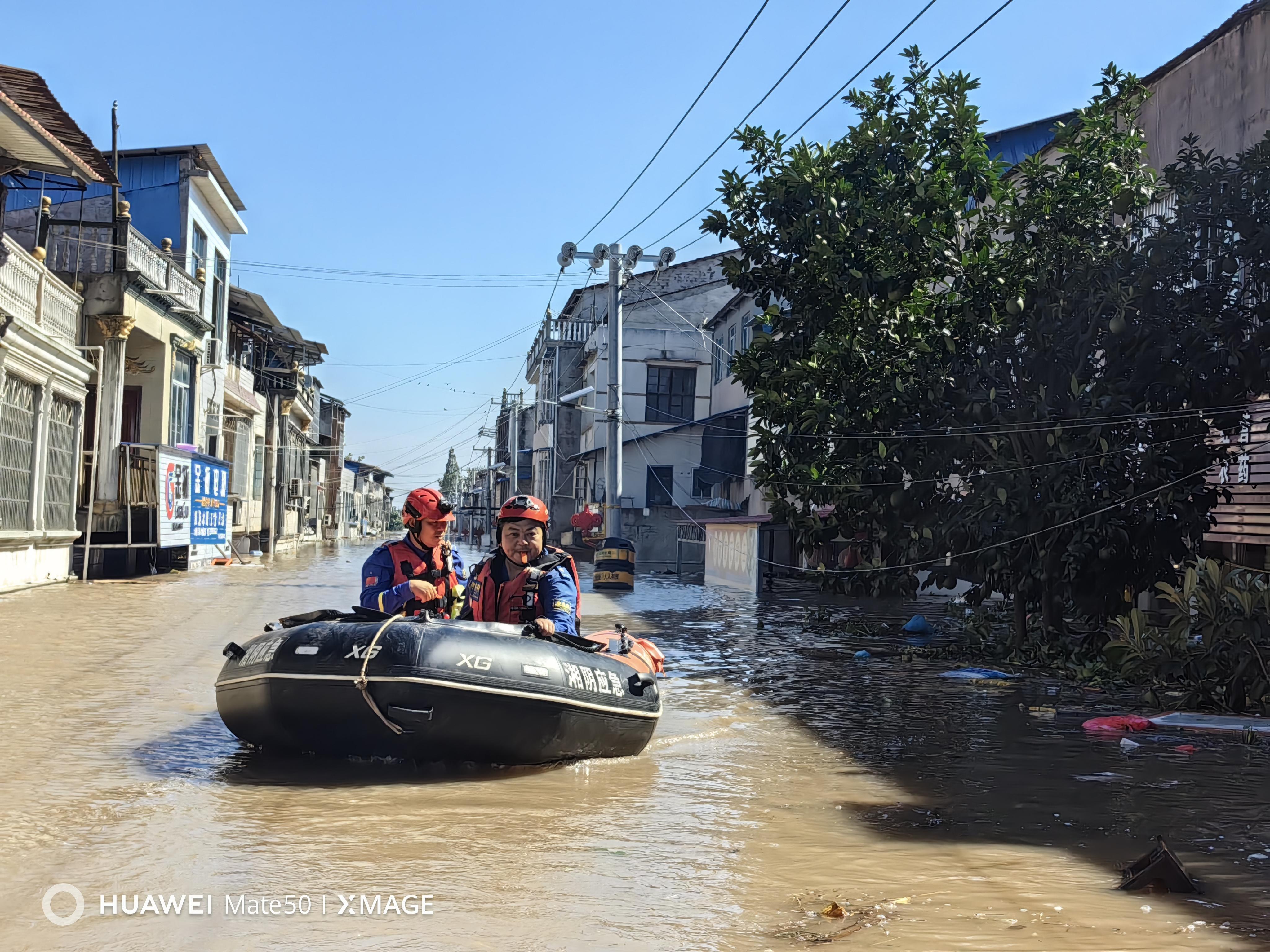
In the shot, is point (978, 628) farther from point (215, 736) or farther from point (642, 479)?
point (642, 479)

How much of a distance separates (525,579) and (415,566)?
0.88 metres

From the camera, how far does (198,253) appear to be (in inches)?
1419

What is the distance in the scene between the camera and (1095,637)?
49.6ft

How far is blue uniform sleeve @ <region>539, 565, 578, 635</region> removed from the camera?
9078 mm

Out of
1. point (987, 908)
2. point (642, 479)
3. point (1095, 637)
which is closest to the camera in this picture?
point (987, 908)

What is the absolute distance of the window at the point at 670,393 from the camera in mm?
51844

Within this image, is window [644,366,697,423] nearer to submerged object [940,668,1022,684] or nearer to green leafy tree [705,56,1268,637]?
green leafy tree [705,56,1268,637]

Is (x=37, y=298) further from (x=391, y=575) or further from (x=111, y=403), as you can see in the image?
(x=391, y=575)

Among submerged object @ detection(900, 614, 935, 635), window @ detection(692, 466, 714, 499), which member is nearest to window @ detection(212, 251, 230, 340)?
window @ detection(692, 466, 714, 499)

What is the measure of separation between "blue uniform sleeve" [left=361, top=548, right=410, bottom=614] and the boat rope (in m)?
0.94

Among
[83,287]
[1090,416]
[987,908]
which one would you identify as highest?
[83,287]

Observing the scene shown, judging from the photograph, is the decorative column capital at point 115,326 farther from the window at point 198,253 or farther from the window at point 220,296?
the window at point 220,296

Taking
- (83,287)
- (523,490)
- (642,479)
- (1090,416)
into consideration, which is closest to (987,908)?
(1090,416)

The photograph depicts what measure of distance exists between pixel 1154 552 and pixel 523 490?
249 feet
